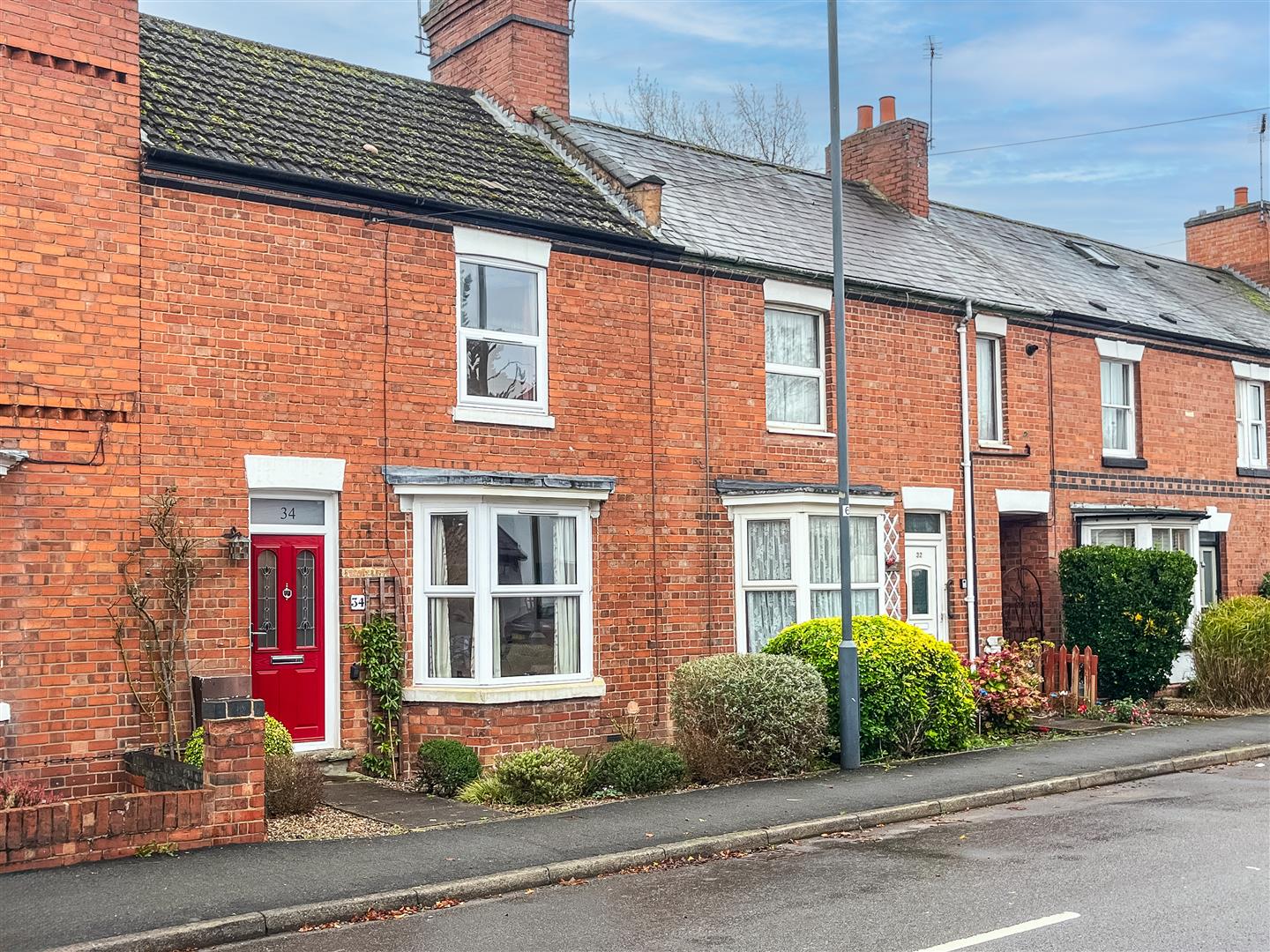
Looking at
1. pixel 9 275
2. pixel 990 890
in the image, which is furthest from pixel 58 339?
pixel 990 890

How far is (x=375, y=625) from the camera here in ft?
42.3

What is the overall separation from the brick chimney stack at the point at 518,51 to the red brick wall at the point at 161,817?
424 inches

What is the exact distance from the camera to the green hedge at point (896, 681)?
1371cm

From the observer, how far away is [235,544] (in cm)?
1188

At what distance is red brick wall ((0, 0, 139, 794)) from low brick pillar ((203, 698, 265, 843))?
68.1 inches

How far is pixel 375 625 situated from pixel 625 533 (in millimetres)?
3191

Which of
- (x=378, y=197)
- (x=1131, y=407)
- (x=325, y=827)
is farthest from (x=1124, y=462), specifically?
(x=325, y=827)

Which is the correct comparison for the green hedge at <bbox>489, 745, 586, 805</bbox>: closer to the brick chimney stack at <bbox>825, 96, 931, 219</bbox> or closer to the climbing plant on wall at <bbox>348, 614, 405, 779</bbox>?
the climbing plant on wall at <bbox>348, 614, 405, 779</bbox>

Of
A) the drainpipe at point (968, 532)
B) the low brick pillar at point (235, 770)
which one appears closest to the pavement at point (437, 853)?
the low brick pillar at point (235, 770)

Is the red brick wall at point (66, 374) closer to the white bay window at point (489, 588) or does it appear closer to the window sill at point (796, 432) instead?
the white bay window at point (489, 588)

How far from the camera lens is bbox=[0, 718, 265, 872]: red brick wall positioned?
8797mm

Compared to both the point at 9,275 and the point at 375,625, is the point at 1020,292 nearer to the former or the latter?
the point at 375,625

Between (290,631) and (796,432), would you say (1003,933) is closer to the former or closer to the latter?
(290,631)

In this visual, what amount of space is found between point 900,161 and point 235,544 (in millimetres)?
14328
